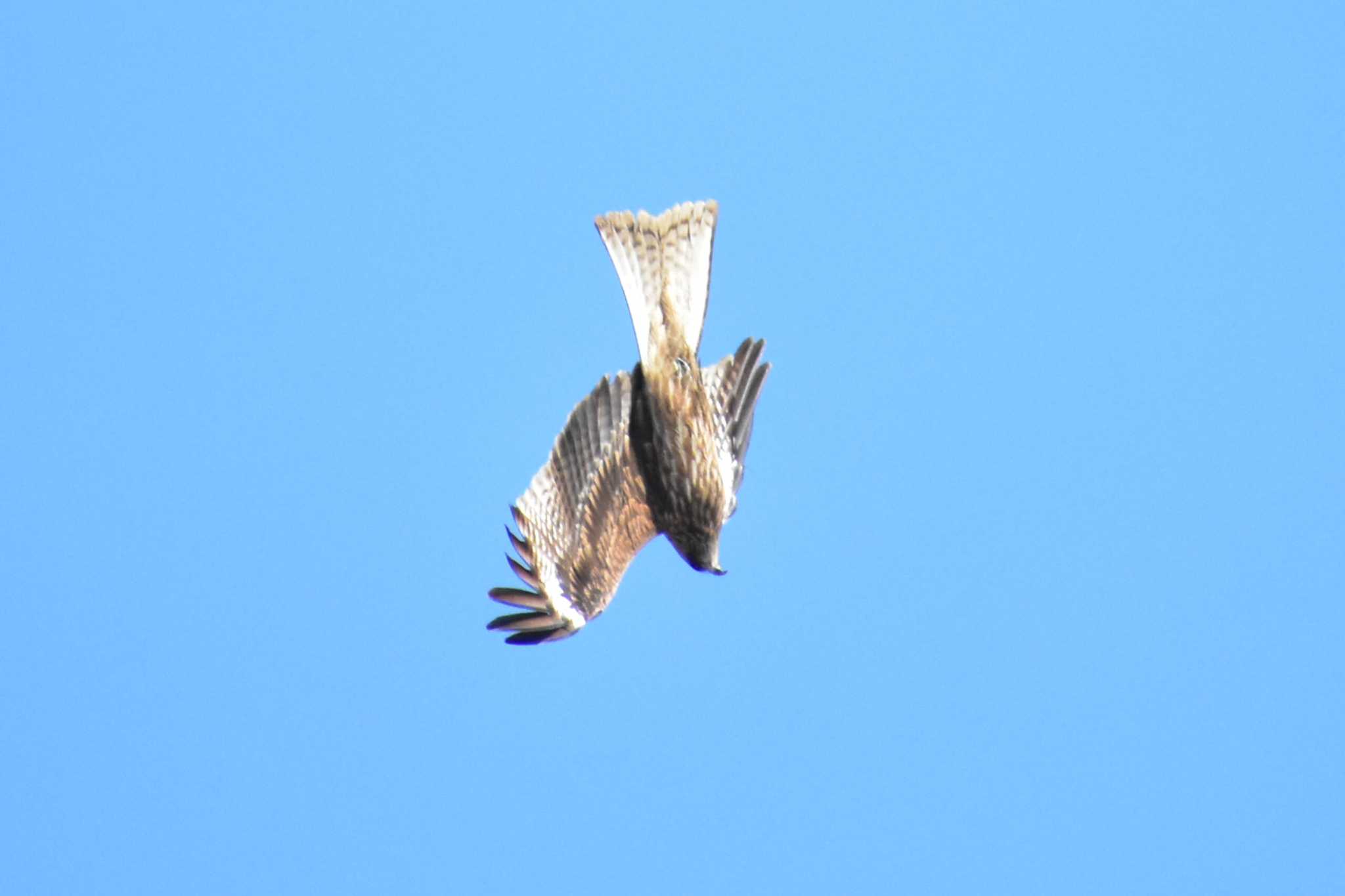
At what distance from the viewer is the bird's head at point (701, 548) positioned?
8.86 m

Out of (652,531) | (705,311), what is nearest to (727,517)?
(652,531)

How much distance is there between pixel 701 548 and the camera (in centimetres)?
890

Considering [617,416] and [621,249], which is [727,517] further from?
[621,249]

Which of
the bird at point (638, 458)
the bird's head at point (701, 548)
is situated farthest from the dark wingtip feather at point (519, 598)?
the bird's head at point (701, 548)

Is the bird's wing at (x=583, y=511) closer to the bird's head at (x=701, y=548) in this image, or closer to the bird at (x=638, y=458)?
the bird at (x=638, y=458)

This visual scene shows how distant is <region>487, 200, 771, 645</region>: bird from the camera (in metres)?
8.66

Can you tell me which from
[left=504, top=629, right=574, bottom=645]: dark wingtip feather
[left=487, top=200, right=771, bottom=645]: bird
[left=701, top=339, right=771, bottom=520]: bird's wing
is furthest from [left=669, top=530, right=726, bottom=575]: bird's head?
[left=504, top=629, right=574, bottom=645]: dark wingtip feather

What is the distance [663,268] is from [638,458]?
2.67 feet

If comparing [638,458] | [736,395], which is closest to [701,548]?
[638,458]

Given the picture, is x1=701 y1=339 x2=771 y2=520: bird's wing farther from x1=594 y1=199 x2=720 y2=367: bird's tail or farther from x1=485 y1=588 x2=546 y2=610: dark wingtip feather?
x1=485 y1=588 x2=546 y2=610: dark wingtip feather

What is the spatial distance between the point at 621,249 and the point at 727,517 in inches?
49.0

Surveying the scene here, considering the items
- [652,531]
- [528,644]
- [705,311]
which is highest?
[705,311]

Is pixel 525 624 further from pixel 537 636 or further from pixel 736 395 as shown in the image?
pixel 736 395

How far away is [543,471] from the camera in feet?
28.7
